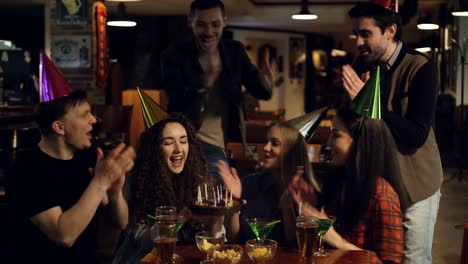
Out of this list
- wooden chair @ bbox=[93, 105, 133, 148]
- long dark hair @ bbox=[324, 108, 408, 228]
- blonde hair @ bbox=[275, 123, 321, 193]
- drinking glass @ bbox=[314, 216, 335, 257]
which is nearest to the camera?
drinking glass @ bbox=[314, 216, 335, 257]

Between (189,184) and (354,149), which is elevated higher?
(354,149)

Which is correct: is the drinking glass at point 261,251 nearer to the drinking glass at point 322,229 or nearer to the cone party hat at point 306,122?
the drinking glass at point 322,229

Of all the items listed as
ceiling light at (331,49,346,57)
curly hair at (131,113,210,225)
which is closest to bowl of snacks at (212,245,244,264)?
curly hair at (131,113,210,225)

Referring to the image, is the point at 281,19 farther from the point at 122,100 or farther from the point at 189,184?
the point at 189,184

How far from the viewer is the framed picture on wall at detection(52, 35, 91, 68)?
305 inches

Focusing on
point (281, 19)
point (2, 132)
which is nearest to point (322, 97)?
point (281, 19)

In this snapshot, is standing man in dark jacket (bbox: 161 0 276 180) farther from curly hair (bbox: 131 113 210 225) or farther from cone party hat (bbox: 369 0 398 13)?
cone party hat (bbox: 369 0 398 13)

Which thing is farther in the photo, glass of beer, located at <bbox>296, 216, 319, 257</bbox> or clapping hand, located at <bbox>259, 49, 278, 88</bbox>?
clapping hand, located at <bbox>259, 49, 278, 88</bbox>

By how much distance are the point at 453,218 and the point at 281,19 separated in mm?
7128

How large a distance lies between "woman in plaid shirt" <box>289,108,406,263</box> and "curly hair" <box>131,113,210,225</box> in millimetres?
521

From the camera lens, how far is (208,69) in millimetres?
3387

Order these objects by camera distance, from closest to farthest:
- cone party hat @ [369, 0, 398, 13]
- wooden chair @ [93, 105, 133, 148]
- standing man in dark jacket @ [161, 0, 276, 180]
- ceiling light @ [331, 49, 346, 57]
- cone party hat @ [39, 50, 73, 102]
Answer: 1. cone party hat @ [39, 50, 73, 102]
2. cone party hat @ [369, 0, 398, 13]
3. standing man in dark jacket @ [161, 0, 276, 180]
4. wooden chair @ [93, 105, 133, 148]
5. ceiling light @ [331, 49, 346, 57]

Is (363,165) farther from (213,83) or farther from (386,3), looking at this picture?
(213,83)

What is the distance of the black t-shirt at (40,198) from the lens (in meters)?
2.46
